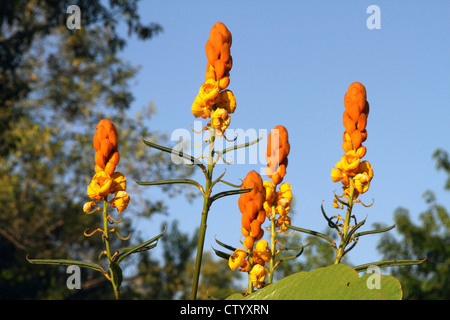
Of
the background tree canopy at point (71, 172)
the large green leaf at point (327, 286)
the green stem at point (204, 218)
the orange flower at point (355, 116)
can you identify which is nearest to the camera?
the large green leaf at point (327, 286)

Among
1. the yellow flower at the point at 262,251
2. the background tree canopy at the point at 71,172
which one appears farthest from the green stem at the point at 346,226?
the background tree canopy at the point at 71,172

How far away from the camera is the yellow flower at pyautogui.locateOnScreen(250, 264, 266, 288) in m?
1.21

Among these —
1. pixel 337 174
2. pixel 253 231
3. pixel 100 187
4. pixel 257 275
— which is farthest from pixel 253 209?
pixel 100 187

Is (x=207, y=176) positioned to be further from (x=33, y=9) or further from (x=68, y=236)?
(x=33, y=9)

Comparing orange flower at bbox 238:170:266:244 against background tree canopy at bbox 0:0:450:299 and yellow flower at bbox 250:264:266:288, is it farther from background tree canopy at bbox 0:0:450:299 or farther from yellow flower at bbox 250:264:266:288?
background tree canopy at bbox 0:0:450:299

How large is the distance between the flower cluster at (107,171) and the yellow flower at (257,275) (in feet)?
1.17

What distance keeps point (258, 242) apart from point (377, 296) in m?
0.64

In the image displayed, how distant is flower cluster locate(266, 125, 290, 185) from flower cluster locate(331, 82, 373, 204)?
0.17m

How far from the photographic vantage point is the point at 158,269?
11.8 meters

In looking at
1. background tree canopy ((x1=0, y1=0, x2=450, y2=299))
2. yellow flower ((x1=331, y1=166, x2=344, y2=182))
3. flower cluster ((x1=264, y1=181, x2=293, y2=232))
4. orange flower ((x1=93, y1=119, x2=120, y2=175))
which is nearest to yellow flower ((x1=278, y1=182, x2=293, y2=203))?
flower cluster ((x1=264, y1=181, x2=293, y2=232))

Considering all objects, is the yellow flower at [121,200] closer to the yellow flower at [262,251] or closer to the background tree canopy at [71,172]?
the yellow flower at [262,251]

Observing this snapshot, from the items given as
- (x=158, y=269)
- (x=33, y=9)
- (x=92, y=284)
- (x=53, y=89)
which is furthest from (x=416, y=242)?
(x=33, y=9)

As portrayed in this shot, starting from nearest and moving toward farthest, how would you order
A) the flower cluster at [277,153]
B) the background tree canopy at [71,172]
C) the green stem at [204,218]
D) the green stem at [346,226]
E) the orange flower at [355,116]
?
the green stem at [204,218] < the green stem at [346,226] < the orange flower at [355,116] < the flower cluster at [277,153] < the background tree canopy at [71,172]

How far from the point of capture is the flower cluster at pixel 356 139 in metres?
1.31
